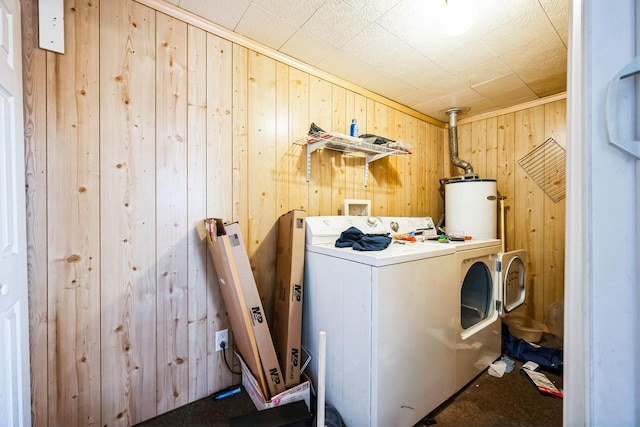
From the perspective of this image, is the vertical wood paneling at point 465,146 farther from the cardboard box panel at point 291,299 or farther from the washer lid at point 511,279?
the cardboard box panel at point 291,299

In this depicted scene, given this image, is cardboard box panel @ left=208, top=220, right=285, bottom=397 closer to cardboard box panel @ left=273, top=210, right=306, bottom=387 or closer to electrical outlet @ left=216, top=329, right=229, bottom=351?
cardboard box panel @ left=273, top=210, right=306, bottom=387

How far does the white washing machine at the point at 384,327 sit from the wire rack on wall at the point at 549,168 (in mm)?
1721

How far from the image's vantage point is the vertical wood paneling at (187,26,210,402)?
1.51 metres

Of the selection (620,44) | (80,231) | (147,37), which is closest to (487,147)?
(620,44)

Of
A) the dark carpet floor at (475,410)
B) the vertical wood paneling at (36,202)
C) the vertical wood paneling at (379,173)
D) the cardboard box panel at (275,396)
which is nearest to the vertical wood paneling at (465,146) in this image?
the vertical wood paneling at (379,173)

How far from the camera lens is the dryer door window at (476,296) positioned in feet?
6.23

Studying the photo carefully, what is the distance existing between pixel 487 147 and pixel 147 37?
3114 mm

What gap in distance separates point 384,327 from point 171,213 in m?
1.28

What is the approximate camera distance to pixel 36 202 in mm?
1137

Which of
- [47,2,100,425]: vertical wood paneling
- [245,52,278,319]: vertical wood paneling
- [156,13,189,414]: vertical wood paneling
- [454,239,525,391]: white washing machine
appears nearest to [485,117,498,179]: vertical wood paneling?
[454,239,525,391]: white washing machine

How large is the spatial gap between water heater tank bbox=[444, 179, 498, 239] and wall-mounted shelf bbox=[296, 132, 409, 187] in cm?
74

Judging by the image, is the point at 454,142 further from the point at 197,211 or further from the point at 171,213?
the point at 171,213

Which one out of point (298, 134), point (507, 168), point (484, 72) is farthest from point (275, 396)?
point (507, 168)

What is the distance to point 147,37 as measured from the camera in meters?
1.38
